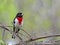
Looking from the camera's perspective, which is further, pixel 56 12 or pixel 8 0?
pixel 56 12

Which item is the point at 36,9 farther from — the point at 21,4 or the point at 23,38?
the point at 23,38

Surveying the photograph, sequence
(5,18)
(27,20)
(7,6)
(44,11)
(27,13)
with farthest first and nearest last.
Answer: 1. (44,11)
2. (27,13)
3. (27,20)
4. (7,6)
5. (5,18)

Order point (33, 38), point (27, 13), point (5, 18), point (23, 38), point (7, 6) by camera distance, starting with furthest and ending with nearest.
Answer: point (27, 13) → point (7, 6) → point (5, 18) → point (23, 38) → point (33, 38)

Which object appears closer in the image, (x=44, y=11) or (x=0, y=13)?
(x=0, y=13)

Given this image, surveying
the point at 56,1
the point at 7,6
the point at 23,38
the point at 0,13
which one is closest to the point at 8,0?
the point at 7,6

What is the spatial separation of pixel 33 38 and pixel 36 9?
8.79 metres

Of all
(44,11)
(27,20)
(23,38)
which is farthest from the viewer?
(44,11)

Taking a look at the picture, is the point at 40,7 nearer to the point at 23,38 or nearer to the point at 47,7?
the point at 47,7

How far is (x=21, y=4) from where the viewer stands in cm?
1212

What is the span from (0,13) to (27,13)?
2.48 metres

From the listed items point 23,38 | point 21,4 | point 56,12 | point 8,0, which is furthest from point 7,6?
point 23,38

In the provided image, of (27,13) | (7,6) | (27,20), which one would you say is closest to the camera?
(7,6)

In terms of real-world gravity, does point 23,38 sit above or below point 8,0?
below

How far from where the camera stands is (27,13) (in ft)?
39.7
